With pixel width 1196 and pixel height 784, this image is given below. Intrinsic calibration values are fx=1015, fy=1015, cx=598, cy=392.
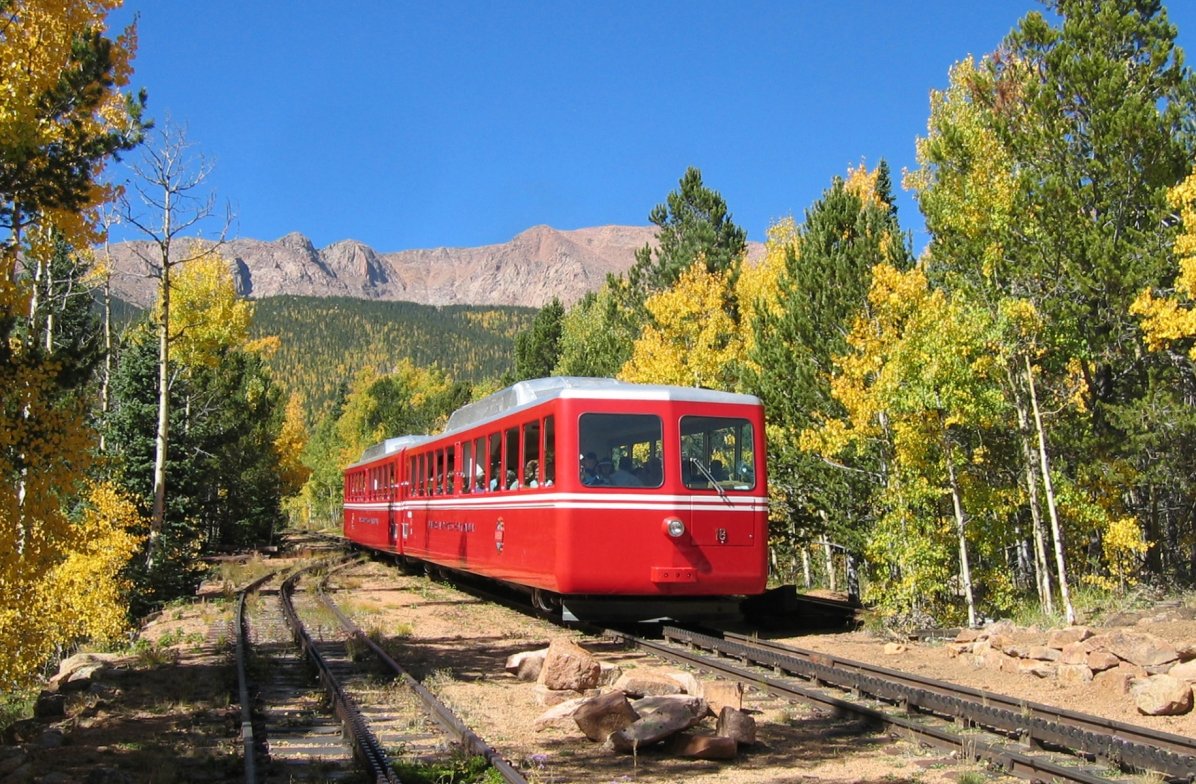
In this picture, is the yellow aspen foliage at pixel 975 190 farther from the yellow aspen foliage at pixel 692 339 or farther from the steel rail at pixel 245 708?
the steel rail at pixel 245 708

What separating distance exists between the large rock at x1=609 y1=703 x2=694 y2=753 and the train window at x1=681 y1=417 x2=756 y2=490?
5.18 meters

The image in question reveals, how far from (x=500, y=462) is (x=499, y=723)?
21.7 ft

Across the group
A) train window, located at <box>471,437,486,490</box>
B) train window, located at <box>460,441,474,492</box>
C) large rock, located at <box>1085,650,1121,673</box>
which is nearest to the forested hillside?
train window, located at <box>460,441,474,492</box>

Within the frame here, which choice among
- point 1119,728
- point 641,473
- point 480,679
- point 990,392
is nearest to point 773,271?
point 990,392

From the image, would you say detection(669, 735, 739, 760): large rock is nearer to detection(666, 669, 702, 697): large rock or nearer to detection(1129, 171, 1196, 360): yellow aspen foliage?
detection(666, 669, 702, 697): large rock

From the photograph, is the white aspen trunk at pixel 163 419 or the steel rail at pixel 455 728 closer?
the steel rail at pixel 455 728

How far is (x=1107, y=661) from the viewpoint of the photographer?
28.9 ft

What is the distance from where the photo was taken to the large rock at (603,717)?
677cm

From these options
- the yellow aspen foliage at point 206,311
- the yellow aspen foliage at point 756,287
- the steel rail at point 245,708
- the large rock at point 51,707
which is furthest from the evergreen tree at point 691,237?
the large rock at point 51,707

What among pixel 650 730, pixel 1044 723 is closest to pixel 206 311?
pixel 650 730

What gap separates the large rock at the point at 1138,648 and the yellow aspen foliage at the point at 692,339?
1688 centimetres

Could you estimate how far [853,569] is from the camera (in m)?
22.0

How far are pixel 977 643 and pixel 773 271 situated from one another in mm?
22276

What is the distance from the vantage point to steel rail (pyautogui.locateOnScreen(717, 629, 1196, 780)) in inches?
223
